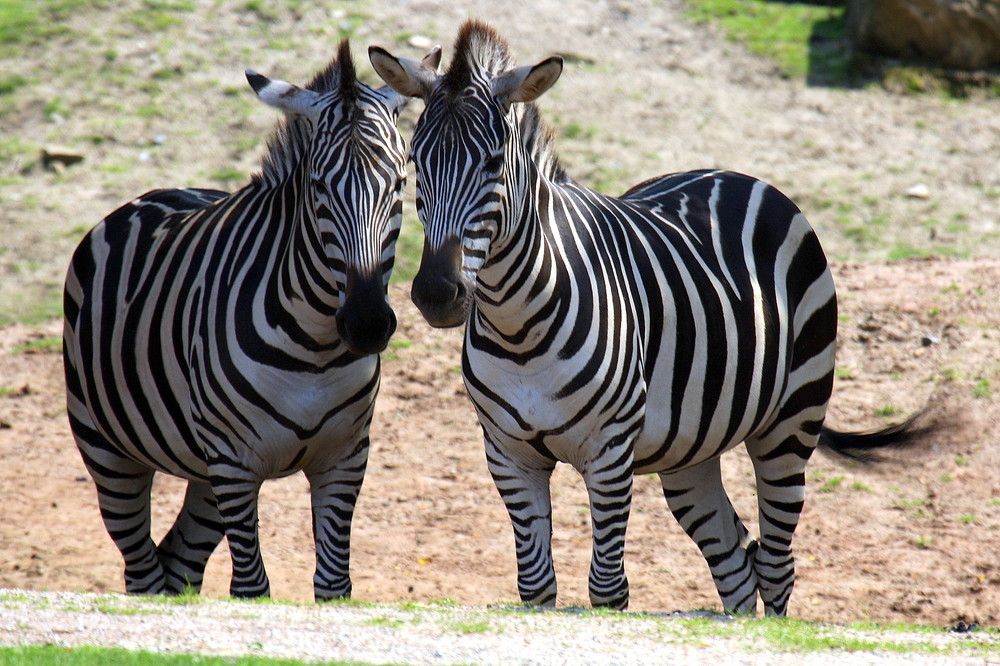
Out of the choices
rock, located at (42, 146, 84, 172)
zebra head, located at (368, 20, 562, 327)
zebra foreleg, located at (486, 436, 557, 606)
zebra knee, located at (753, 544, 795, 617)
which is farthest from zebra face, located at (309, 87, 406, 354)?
rock, located at (42, 146, 84, 172)

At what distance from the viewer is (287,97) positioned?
16.5 ft

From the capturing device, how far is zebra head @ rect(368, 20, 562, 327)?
13.5ft

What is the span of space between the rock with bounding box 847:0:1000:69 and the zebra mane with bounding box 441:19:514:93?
10907mm

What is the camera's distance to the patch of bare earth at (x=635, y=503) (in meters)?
6.89

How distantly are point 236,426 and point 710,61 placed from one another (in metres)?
11.4

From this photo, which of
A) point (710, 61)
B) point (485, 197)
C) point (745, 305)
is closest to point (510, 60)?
point (485, 197)

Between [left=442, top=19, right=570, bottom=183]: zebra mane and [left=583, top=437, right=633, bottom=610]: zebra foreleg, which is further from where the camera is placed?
[left=583, top=437, right=633, bottom=610]: zebra foreleg

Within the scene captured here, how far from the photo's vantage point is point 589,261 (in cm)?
489

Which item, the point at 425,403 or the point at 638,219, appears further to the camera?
the point at 425,403

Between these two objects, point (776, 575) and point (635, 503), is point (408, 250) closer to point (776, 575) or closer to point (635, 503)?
point (635, 503)

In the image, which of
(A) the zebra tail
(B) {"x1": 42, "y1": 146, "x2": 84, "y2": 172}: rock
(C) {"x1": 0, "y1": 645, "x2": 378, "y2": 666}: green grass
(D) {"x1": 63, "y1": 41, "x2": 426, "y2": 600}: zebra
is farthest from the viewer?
(B) {"x1": 42, "y1": 146, "x2": 84, "y2": 172}: rock

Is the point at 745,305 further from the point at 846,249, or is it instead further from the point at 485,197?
the point at 846,249

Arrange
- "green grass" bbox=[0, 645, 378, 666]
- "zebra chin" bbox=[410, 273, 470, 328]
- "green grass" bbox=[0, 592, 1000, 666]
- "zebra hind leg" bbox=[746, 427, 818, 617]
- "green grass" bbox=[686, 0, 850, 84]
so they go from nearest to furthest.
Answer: "green grass" bbox=[0, 645, 378, 666] → "zebra chin" bbox=[410, 273, 470, 328] → "green grass" bbox=[0, 592, 1000, 666] → "zebra hind leg" bbox=[746, 427, 818, 617] → "green grass" bbox=[686, 0, 850, 84]

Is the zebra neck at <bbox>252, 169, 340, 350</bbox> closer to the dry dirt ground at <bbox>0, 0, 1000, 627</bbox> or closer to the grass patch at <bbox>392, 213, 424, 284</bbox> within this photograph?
the dry dirt ground at <bbox>0, 0, 1000, 627</bbox>
